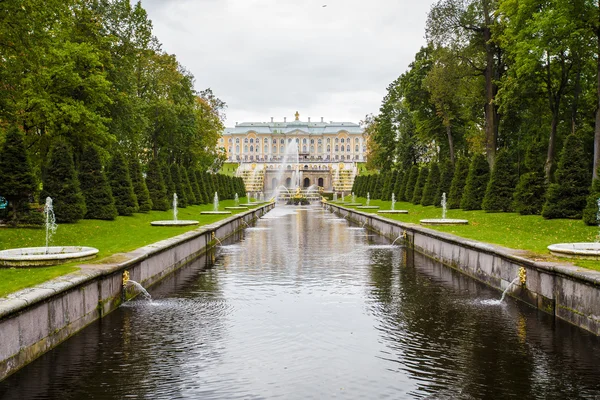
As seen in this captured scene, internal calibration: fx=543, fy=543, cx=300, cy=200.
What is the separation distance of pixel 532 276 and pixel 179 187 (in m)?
26.5

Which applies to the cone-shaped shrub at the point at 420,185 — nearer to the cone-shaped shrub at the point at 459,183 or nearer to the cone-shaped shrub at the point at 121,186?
the cone-shaped shrub at the point at 459,183

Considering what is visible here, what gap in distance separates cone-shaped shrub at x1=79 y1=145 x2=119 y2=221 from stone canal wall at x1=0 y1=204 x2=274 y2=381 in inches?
411

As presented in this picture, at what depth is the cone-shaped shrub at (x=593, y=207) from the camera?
15.1m

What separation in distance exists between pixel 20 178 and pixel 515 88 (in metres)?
21.2

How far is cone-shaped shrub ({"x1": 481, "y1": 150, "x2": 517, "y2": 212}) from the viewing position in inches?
920

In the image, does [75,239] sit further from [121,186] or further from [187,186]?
[187,186]

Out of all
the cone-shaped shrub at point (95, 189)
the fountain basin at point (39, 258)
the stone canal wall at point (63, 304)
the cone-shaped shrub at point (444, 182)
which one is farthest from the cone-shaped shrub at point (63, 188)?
the cone-shaped shrub at point (444, 182)

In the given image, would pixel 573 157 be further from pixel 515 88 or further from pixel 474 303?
pixel 474 303

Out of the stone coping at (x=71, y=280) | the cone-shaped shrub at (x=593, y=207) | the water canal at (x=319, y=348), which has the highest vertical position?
the cone-shaped shrub at (x=593, y=207)

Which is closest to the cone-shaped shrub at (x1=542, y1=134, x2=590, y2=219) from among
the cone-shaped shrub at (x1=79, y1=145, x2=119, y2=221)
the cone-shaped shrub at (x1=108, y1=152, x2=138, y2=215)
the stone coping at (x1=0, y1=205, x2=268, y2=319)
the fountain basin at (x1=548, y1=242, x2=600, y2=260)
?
the fountain basin at (x1=548, y1=242, x2=600, y2=260)

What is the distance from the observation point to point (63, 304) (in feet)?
19.6

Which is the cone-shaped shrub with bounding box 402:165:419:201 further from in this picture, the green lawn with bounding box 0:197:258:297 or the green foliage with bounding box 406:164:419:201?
the green lawn with bounding box 0:197:258:297

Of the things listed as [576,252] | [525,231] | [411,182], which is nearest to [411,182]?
[411,182]

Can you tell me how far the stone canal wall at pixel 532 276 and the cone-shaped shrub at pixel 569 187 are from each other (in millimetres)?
6994
